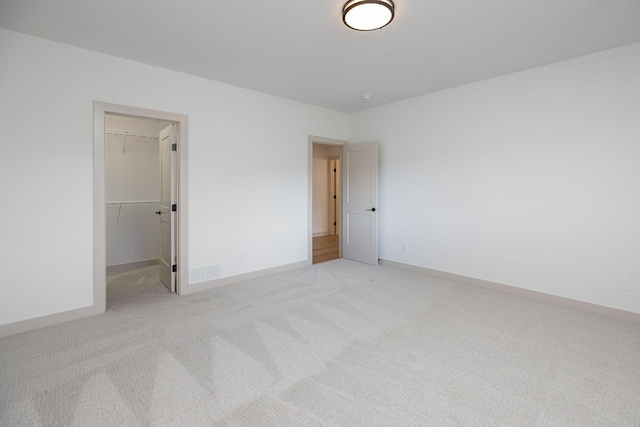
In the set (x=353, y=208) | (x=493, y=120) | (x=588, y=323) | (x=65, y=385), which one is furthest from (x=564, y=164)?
(x=65, y=385)

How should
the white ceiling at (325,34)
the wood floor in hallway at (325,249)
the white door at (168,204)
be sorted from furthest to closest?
the wood floor in hallway at (325,249) → the white door at (168,204) → the white ceiling at (325,34)

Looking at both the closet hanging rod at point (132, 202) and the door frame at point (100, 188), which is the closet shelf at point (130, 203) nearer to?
the closet hanging rod at point (132, 202)

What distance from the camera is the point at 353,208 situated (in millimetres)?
5551

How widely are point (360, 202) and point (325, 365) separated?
349cm

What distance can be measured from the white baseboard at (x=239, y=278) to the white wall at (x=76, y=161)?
10 centimetres

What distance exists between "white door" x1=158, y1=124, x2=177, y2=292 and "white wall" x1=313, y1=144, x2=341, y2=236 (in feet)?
15.1

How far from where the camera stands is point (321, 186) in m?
8.52

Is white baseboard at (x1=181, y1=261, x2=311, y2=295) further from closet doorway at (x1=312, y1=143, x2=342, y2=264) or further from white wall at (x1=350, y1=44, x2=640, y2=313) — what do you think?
closet doorway at (x1=312, y1=143, x2=342, y2=264)

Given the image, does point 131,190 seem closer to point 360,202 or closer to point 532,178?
point 360,202

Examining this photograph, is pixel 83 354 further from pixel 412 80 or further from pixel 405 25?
pixel 412 80

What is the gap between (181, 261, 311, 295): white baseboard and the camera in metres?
3.85

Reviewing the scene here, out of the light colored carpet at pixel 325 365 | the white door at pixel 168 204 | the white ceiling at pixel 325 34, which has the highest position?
the white ceiling at pixel 325 34

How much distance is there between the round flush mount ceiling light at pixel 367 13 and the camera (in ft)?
7.13

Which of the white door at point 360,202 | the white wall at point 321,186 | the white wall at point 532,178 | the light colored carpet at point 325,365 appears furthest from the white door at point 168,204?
the white wall at point 321,186
